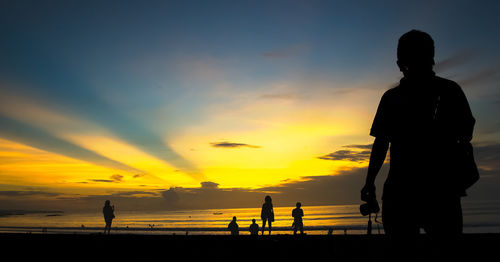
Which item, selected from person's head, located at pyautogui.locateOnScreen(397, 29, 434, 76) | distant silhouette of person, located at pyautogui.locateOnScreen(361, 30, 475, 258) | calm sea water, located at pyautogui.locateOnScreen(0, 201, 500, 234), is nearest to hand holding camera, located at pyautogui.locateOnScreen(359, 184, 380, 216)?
distant silhouette of person, located at pyautogui.locateOnScreen(361, 30, 475, 258)

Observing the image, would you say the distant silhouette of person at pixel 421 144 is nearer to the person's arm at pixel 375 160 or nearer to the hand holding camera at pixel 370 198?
the person's arm at pixel 375 160

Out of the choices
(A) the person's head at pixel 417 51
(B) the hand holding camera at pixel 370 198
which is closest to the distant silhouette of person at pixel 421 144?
(A) the person's head at pixel 417 51

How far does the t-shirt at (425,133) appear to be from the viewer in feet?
8.23

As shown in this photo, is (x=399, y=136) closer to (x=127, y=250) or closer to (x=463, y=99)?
(x=463, y=99)

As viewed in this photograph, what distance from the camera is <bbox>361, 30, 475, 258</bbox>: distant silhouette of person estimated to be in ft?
8.12

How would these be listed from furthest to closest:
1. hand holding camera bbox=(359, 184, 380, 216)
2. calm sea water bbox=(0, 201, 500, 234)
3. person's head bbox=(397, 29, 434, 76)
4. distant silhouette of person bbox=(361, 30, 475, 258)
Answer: calm sea water bbox=(0, 201, 500, 234), hand holding camera bbox=(359, 184, 380, 216), person's head bbox=(397, 29, 434, 76), distant silhouette of person bbox=(361, 30, 475, 258)

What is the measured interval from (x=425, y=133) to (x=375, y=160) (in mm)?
400

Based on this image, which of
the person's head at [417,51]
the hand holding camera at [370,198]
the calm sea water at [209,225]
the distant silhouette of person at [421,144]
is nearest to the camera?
the distant silhouette of person at [421,144]

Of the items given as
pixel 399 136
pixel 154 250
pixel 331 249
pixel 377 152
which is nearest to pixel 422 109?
pixel 399 136

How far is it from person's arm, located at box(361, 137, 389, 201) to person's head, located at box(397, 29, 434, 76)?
525mm

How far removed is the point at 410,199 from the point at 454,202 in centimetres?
25

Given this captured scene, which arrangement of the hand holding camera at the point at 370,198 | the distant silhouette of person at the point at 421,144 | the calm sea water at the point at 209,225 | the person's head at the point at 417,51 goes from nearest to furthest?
the distant silhouette of person at the point at 421,144, the person's head at the point at 417,51, the hand holding camera at the point at 370,198, the calm sea water at the point at 209,225

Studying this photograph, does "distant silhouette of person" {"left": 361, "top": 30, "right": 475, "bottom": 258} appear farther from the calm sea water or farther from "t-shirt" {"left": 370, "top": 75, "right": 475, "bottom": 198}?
the calm sea water

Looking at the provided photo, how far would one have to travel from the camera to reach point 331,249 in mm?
8078
